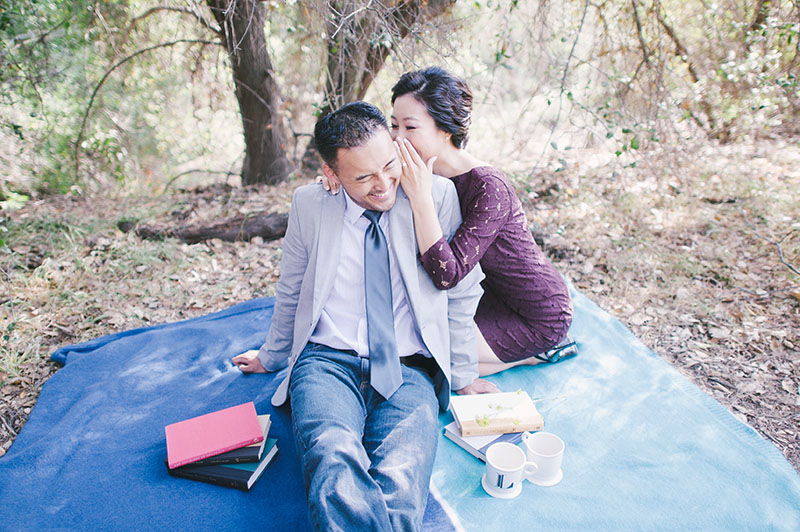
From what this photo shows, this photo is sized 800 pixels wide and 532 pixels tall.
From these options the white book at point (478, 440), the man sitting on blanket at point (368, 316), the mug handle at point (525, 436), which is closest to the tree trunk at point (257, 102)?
the man sitting on blanket at point (368, 316)

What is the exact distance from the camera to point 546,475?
7.85 feet

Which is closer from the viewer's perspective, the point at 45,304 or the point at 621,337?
the point at 621,337

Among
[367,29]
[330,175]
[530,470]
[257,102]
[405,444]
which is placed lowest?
[530,470]

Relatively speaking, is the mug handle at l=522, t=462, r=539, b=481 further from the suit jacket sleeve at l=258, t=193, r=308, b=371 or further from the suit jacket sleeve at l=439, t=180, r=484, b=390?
the suit jacket sleeve at l=258, t=193, r=308, b=371

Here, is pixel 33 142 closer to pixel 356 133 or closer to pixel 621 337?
pixel 356 133

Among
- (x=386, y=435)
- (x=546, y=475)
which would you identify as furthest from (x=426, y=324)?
(x=546, y=475)

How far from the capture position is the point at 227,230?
5305 millimetres

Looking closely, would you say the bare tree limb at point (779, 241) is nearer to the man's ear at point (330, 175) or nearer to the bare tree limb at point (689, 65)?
the bare tree limb at point (689, 65)

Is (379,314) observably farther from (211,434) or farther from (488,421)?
(211,434)

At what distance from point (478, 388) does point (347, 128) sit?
1581mm

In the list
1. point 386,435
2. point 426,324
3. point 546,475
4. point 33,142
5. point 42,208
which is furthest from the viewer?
point 33,142

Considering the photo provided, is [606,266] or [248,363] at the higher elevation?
[606,266]

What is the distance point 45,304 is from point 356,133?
10.9 ft

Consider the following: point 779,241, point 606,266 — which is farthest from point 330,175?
point 779,241
